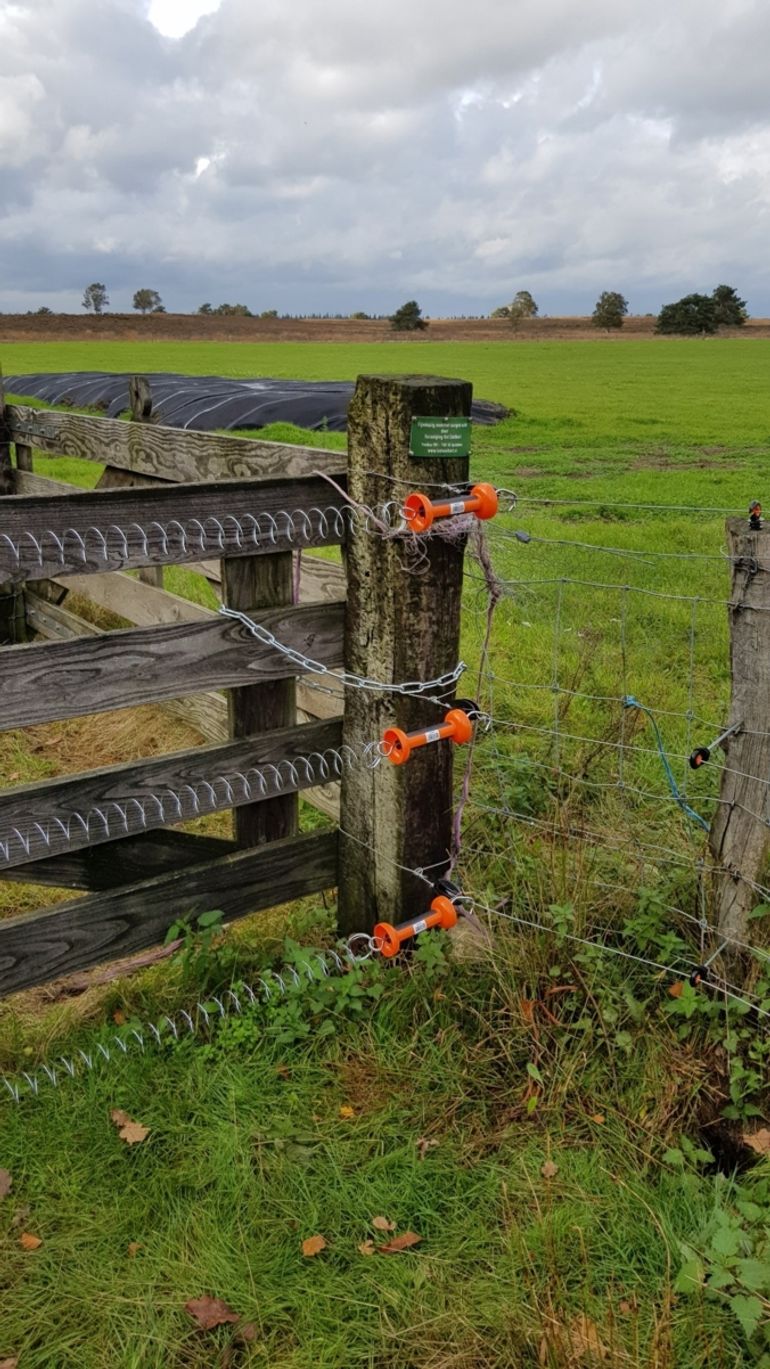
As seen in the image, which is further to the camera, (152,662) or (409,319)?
(409,319)

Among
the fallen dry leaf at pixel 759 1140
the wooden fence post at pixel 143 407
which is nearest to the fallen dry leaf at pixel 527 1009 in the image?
the fallen dry leaf at pixel 759 1140

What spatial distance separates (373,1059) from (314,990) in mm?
355

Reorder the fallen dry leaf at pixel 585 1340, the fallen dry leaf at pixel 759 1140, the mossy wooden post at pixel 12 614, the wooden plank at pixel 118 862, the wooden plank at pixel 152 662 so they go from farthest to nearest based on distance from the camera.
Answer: the mossy wooden post at pixel 12 614
the wooden plank at pixel 118 862
the wooden plank at pixel 152 662
the fallen dry leaf at pixel 759 1140
the fallen dry leaf at pixel 585 1340

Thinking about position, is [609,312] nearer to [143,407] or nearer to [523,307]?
[523,307]

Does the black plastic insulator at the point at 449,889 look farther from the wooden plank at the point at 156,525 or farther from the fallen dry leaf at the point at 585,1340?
the fallen dry leaf at the point at 585,1340

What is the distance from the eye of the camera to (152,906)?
345cm

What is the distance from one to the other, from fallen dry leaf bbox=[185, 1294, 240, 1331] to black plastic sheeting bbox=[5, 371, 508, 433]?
675 inches

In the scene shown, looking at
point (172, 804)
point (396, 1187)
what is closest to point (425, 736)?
point (172, 804)

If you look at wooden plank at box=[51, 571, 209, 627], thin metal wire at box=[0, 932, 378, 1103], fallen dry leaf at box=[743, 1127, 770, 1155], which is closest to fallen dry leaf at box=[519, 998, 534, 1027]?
thin metal wire at box=[0, 932, 378, 1103]

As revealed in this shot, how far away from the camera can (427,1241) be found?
2.67 meters

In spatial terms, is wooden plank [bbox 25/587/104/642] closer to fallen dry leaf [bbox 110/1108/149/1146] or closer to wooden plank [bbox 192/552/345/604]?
wooden plank [bbox 192/552/345/604]

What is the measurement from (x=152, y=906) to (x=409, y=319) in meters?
94.9

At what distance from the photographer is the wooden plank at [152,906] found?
3262 mm

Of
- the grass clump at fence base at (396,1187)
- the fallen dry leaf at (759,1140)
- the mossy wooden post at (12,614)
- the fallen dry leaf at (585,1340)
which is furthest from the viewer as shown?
the mossy wooden post at (12,614)
